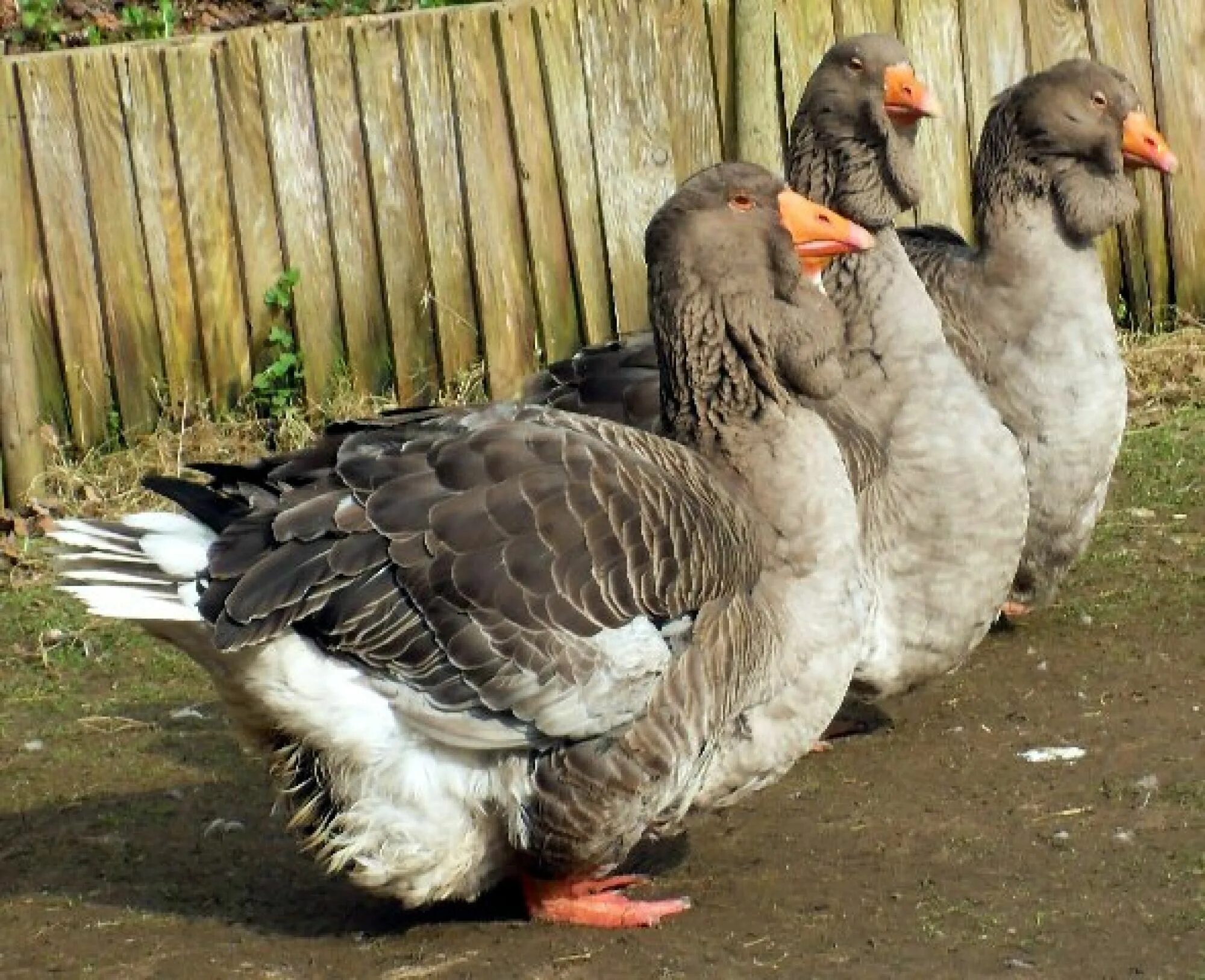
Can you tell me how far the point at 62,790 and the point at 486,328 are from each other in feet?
12.1

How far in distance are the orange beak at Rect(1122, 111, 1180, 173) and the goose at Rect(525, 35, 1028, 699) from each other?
0.84 m

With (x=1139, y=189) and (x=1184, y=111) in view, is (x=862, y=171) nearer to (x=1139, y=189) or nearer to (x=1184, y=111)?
(x=1139, y=189)

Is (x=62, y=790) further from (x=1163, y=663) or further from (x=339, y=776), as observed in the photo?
(x=1163, y=663)

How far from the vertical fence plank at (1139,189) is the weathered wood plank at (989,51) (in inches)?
15.9

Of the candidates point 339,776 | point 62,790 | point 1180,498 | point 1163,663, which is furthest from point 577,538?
point 1180,498

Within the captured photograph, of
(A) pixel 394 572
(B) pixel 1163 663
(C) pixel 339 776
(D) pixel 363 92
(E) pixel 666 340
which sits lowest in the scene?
(B) pixel 1163 663

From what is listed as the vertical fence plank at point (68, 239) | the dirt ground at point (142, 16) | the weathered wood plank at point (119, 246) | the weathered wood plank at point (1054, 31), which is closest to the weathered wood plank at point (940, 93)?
the weathered wood plank at point (1054, 31)

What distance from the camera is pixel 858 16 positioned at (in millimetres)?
10180

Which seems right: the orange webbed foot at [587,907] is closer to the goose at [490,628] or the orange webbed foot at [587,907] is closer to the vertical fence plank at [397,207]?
the goose at [490,628]

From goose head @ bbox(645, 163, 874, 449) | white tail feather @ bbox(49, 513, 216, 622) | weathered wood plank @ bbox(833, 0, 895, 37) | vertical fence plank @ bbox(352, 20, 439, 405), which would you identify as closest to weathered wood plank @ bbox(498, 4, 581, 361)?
vertical fence plank @ bbox(352, 20, 439, 405)

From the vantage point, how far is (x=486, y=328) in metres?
9.88

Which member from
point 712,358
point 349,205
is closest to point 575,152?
point 349,205

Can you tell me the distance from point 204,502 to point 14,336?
12.7 ft

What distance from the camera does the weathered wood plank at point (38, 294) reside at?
9133mm
